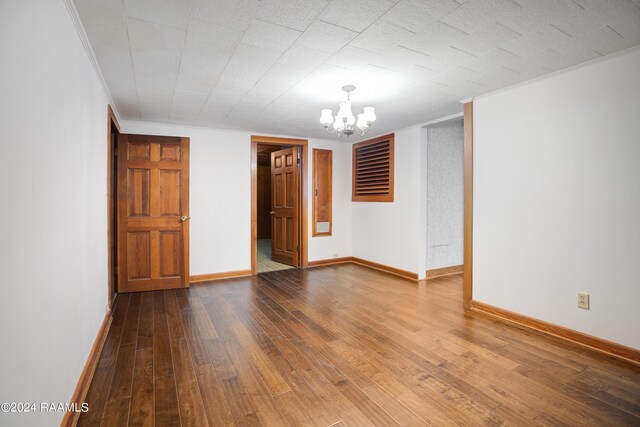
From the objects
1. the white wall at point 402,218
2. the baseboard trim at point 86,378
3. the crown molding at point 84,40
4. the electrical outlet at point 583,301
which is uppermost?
the crown molding at point 84,40

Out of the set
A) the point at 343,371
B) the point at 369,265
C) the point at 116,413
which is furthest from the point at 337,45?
the point at 369,265

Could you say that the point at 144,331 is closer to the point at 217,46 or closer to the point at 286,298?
the point at 286,298

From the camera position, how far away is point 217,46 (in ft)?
7.34

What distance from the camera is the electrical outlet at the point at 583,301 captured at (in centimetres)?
256

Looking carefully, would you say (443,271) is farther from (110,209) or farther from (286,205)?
(110,209)

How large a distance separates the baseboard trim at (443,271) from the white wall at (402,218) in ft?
0.69

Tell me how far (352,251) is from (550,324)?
353cm

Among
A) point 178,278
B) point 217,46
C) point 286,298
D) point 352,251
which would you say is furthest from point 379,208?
point 217,46

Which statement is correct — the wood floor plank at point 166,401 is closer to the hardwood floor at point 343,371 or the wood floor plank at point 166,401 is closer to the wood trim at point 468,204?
Result: the hardwood floor at point 343,371

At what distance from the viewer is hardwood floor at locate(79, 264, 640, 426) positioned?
1.74 metres

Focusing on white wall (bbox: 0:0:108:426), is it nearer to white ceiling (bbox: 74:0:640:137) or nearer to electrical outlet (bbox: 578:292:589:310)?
white ceiling (bbox: 74:0:640:137)

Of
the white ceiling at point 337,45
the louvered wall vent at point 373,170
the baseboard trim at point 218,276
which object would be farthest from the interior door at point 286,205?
the white ceiling at point 337,45

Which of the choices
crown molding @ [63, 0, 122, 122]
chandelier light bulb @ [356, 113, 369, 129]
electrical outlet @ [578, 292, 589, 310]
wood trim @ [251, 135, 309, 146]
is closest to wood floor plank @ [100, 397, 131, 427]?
crown molding @ [63, 0, 122, 122]

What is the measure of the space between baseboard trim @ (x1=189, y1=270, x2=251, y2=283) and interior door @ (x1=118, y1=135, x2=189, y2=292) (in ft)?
0.90
